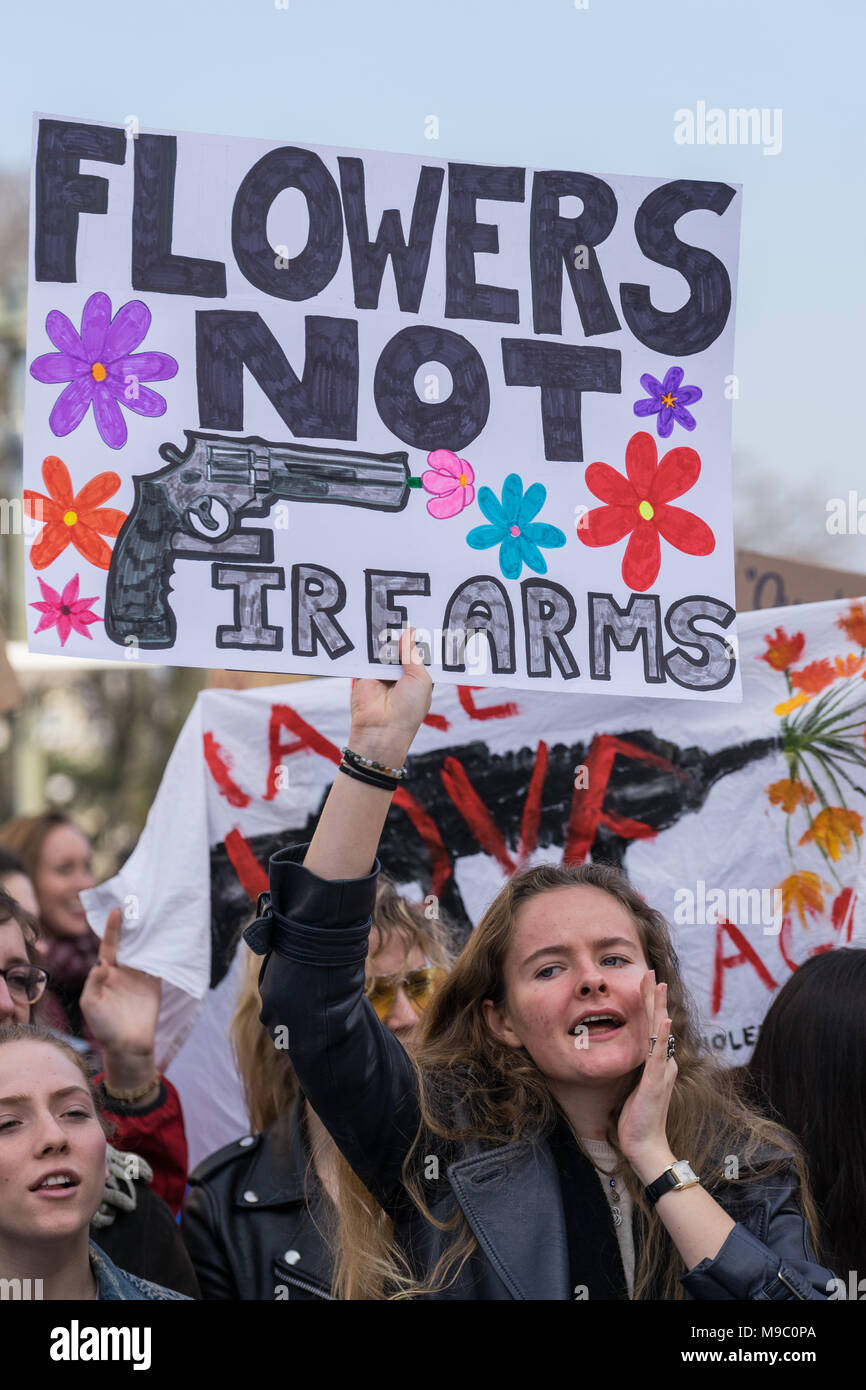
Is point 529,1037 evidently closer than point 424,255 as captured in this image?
Yes

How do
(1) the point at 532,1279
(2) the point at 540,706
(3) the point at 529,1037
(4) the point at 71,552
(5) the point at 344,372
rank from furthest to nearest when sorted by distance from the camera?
(2) the point at 540,706 → (5) the point at 344,372 → (4) the point at 71,552 → (3) the point at 529,1037 → (1) the point at 532,1279

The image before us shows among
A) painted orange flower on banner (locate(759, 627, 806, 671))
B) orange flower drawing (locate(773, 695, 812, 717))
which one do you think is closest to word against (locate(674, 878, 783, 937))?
orange flower drawing (locate(773, 695, 812, 717))

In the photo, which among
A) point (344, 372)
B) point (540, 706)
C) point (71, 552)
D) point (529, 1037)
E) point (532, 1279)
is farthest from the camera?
point (540, 706)

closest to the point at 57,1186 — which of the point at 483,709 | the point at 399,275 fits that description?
the point at 399,275

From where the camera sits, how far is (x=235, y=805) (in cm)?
366

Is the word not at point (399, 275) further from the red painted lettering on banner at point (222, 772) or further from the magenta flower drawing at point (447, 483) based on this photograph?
the red painted lettering on banner at point (222, 772)

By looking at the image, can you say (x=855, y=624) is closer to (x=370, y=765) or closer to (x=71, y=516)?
(x=370, y=765)

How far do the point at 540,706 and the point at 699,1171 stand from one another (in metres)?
1.51

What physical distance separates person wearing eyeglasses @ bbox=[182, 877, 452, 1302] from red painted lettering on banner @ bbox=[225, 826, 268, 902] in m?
0.55

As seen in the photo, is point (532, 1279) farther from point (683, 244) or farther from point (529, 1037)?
point (683, 244)

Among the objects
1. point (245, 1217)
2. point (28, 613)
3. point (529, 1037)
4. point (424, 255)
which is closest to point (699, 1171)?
point (529, 1037)

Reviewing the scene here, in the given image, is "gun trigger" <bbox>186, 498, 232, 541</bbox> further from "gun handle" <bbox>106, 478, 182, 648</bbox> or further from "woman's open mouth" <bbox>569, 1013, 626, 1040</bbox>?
"woman's open mouth" <bbox>569, 1013, 626, 1040</bbox>

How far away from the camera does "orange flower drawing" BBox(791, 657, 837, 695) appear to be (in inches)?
141

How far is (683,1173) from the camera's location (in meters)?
2.13
